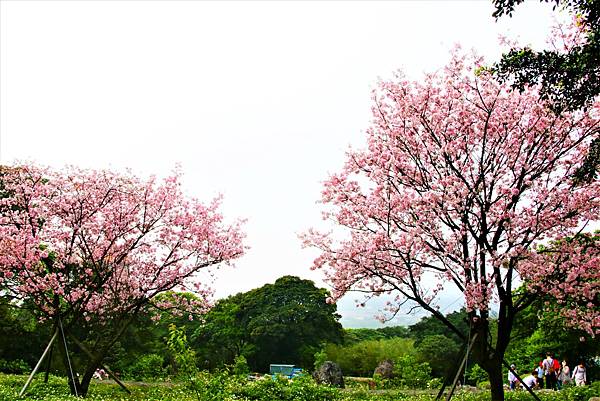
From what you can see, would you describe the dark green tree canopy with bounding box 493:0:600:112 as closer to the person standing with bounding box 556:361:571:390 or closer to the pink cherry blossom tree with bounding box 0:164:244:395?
the pink cherry blossom tree with bounding box 0:164:244:395

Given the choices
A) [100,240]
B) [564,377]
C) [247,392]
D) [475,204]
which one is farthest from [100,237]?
[564,377]

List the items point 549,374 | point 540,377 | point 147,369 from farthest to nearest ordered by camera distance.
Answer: point 147,369 < point 540,377 < point 549,374

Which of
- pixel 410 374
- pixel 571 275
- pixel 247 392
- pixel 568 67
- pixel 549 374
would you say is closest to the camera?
pixel 568 67

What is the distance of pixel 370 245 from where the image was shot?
11.2 m

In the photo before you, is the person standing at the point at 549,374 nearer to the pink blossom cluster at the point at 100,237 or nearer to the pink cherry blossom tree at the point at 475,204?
the pink cherry blossom tree at the point at 475,204

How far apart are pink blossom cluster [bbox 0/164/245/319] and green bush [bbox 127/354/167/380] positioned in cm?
794

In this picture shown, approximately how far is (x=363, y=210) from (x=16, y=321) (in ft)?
52.8

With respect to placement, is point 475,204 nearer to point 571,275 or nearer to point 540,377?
point 571,275

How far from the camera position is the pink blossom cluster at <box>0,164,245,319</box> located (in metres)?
12.5

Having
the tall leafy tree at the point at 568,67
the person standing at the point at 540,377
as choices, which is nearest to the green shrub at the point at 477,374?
the person standing at the point at 540,377

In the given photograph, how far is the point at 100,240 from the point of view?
13133 mm

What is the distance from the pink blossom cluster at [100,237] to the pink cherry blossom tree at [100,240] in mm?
24

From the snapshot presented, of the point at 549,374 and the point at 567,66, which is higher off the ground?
the point at 567,66

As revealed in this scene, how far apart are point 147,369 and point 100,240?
33.8 ft
